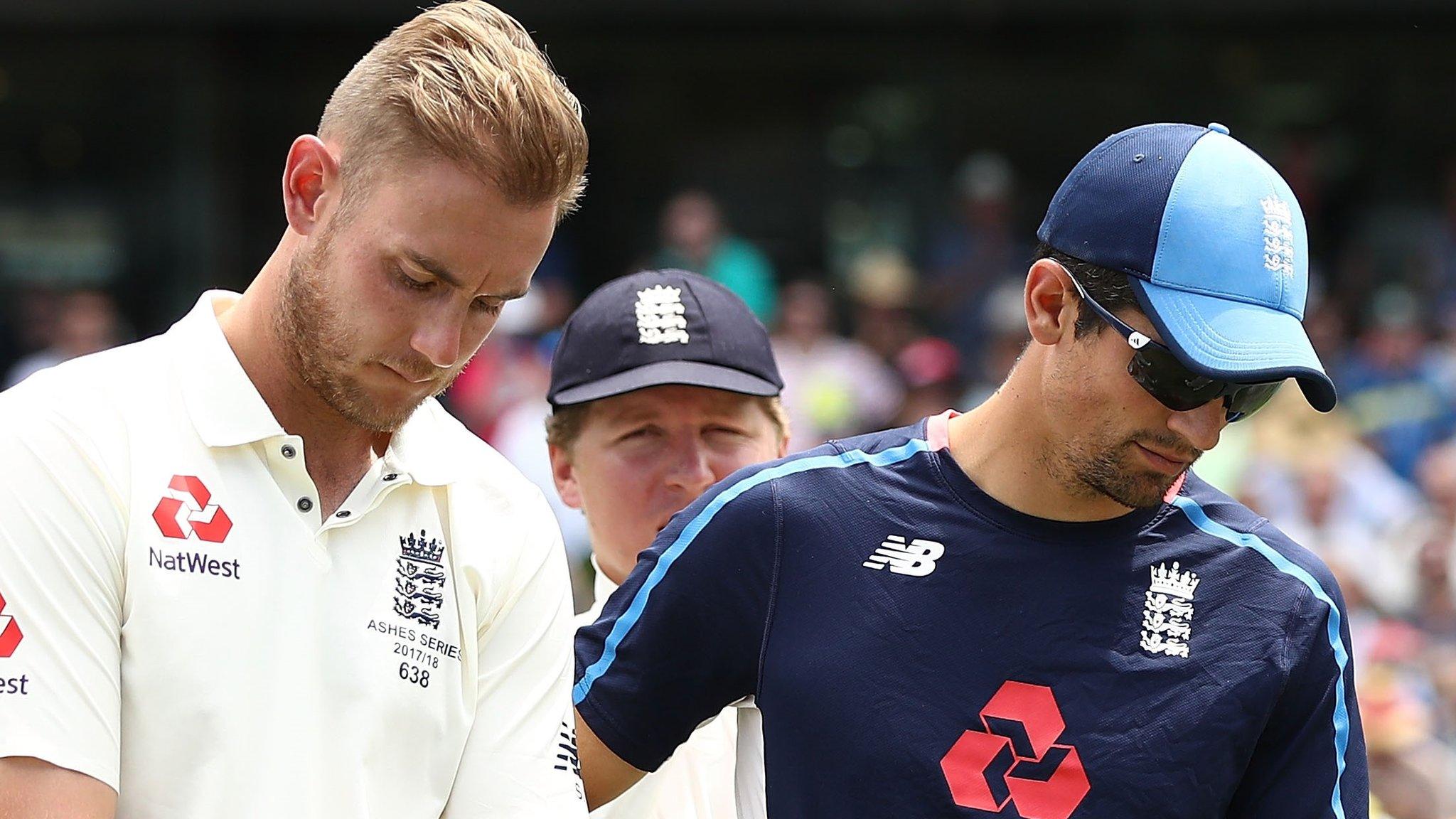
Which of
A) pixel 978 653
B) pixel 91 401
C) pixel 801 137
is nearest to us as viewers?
pixel 91 401

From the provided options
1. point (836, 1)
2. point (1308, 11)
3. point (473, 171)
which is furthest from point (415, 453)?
point (1308, 11)

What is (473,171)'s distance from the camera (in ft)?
7.06

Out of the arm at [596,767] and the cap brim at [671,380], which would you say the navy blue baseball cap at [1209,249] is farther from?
the arm at [596,767]

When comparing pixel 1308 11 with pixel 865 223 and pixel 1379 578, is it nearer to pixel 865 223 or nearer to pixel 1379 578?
pixel 865 223

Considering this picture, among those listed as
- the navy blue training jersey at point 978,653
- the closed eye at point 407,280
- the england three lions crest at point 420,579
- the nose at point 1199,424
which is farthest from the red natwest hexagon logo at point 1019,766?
the closed eye at point 407,280

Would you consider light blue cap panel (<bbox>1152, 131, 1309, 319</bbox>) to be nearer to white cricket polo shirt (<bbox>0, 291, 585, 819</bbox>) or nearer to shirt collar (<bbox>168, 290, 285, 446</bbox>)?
white cricket polo shirt (<bbox>0, 291, 585, 819</bbox>)

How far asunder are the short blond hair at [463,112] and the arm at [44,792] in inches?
30.2

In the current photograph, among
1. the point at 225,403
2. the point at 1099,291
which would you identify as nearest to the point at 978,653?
the point at 1099,291

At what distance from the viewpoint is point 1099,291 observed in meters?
2.41

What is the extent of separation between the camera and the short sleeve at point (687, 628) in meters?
2.55

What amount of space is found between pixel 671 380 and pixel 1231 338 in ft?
3.64

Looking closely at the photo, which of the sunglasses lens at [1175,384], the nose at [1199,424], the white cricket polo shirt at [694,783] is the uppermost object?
the sunglasses lens at [1175,384]

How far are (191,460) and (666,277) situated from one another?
4.59 ft

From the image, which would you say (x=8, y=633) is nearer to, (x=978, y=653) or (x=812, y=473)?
(x=812, y=473)
